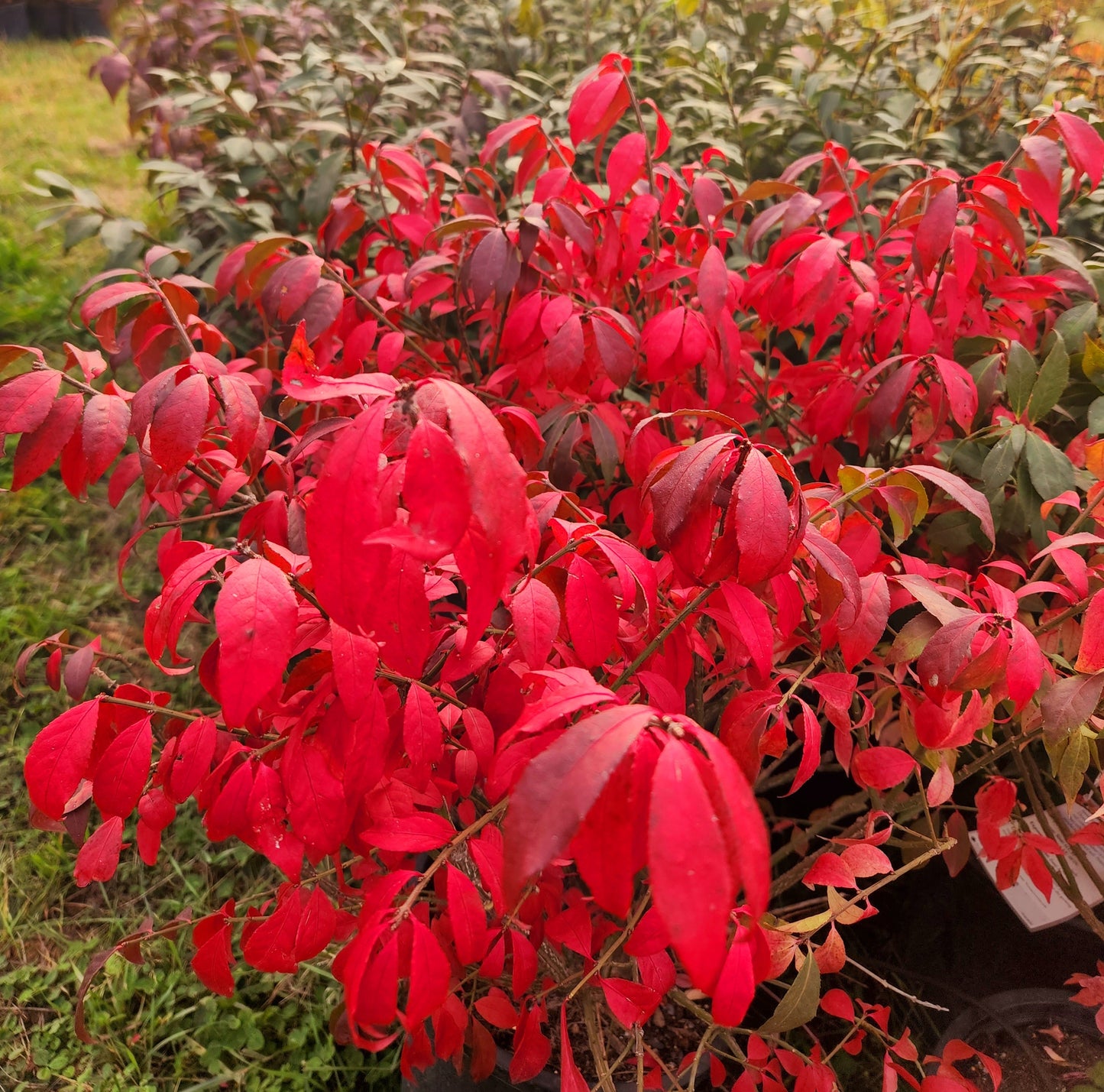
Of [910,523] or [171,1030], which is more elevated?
[910,523]

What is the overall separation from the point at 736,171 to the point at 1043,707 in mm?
1714

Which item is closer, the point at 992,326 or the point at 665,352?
the point at 665,352

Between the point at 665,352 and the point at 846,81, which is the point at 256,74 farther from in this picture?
the point at 665,352

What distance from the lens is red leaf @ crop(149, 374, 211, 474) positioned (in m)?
0.77

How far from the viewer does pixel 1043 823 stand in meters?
1.17

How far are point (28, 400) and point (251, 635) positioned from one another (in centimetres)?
42

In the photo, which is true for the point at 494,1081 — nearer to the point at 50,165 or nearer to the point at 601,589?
the point at 601,589

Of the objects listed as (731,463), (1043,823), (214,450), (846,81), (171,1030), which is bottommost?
(171,1030)

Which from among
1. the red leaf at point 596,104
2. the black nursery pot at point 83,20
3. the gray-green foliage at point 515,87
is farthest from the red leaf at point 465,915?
the black nursery pot at point 83,20

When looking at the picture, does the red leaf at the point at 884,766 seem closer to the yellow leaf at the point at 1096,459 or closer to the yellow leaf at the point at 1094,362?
the yellow leaf at the point at 1096,459

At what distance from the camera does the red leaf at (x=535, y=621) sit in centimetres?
72

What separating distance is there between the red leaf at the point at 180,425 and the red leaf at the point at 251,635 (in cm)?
22

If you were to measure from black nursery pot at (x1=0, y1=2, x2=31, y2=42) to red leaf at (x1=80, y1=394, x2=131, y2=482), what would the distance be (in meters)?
6.85

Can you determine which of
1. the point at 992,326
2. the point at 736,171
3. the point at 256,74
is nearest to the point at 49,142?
the point at 256,74
